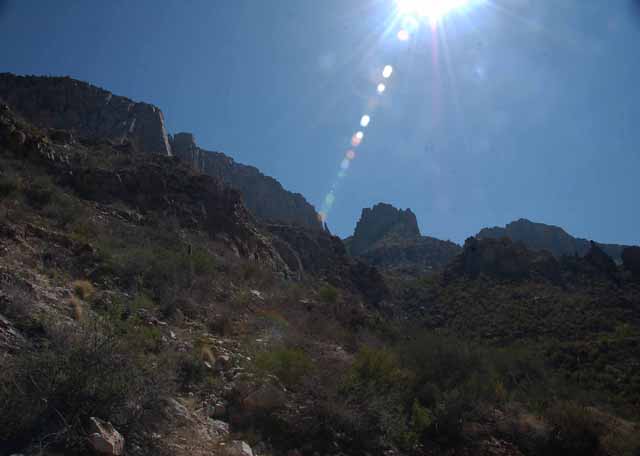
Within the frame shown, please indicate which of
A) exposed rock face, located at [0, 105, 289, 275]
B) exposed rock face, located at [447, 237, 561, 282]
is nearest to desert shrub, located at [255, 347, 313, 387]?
exposed rock face, located at [0, 105, 289, 275]

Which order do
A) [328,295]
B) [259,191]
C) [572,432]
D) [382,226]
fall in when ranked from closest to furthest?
[572,432] < [328,295] < [259,191] < [382,226]

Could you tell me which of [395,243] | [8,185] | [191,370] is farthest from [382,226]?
[191,370]

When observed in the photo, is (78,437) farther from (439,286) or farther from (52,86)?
(52,86)

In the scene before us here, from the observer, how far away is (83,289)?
8.10 meters

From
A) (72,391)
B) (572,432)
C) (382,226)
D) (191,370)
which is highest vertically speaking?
(382,226)

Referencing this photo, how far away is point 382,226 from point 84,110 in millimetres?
62230

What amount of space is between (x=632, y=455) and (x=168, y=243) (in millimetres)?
14686

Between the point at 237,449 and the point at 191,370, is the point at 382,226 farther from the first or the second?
the point at 237,449

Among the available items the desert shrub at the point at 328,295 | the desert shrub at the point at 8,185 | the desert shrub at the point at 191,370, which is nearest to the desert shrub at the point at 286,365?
the desert shrub at the point at 191,370

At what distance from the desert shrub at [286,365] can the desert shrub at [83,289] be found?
3.45 meters

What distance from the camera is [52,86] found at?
42.2 m

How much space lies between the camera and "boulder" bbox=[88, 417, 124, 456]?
370 centimetres

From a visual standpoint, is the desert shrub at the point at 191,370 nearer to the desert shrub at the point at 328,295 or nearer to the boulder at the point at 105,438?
the boulder at the point at 105,438

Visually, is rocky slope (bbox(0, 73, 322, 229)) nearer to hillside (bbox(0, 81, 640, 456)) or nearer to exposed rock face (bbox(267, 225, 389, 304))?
exposed rock face (bbox(267, 225, 389, 304))
